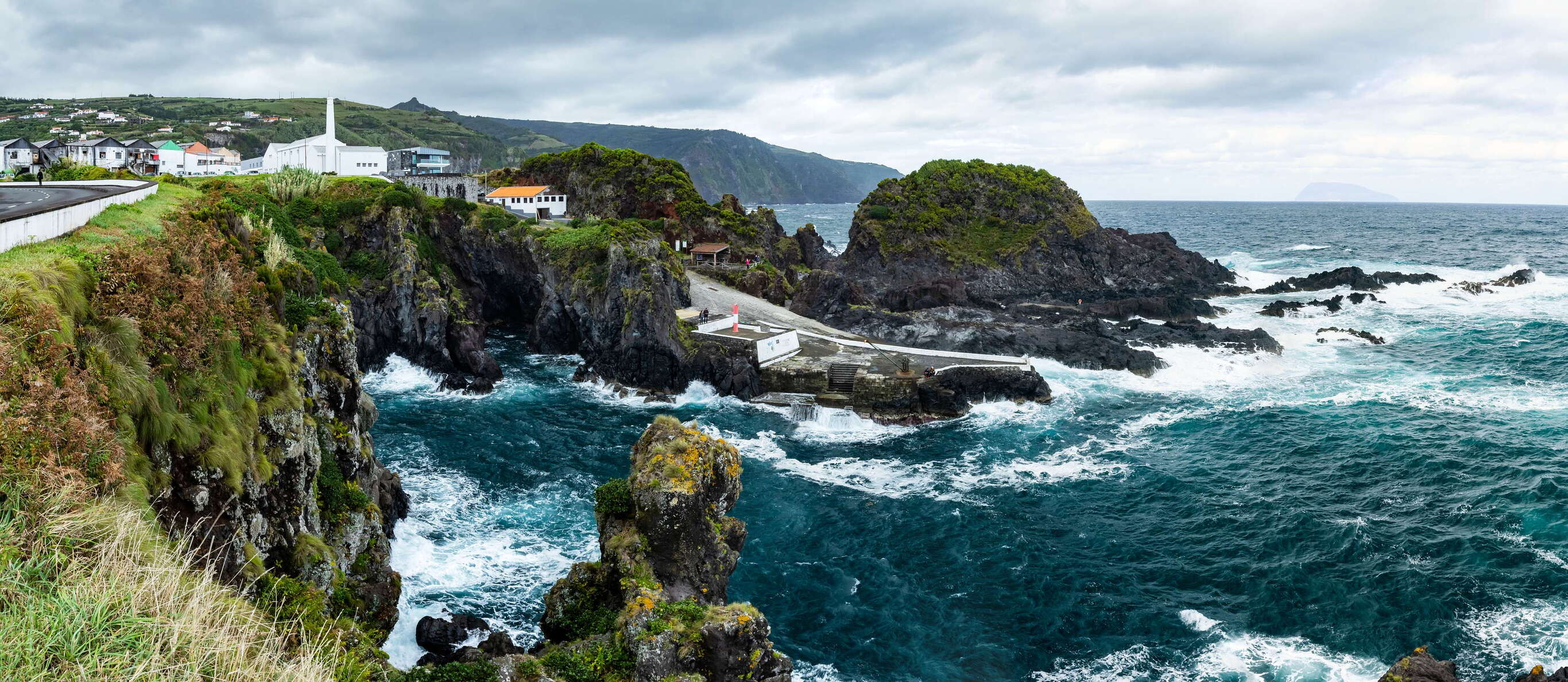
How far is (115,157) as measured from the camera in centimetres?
6212

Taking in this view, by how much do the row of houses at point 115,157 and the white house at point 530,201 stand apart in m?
20.2

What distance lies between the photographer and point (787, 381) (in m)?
46.2

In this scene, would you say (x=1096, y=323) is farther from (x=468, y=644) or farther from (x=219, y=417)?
(x=219, y=417)

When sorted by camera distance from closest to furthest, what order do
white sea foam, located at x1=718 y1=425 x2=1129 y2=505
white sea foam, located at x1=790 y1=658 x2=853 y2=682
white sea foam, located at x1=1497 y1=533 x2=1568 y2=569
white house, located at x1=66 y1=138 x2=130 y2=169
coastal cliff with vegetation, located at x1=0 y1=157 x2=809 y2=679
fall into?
coastal cliff with vegetation, located at x1=0 y1=157 x2=809 y2=679 < white sea foam, located at x1=790 y1=658 x2=853 y2=682 < white sea foam, located at x1=1497 y1=533 x2=1568 y2=569 < white sea foam, located at x1=718 y1=425 x2=1129 y2=505 < white house, located at x1=66 y1=138 x2=130 y2=169

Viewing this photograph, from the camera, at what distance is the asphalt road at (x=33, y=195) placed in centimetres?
2039

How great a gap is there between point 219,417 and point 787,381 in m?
32.7

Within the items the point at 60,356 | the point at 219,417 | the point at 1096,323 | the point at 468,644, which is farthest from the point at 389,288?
the point at 1096,323

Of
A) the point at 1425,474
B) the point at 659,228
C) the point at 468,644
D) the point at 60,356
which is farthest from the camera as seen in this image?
the point at 659,228

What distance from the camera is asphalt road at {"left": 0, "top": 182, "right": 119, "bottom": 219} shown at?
2039 cm

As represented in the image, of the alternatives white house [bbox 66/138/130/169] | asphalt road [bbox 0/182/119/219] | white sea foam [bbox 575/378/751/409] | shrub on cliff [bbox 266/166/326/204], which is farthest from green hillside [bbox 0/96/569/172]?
asphalt road [bbox 0/182/119/219]

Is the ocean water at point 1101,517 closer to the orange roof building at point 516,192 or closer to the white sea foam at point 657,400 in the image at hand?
the white sea foam at point 657,400

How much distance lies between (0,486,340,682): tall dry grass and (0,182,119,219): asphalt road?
12477 mm

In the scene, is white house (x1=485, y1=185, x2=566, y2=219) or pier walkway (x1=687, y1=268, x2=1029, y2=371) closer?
pier walkway (x1=687, y1=268, x2=1029, y2=371)

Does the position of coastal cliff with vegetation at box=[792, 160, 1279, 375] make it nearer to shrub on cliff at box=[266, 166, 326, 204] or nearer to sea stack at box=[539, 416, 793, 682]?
shrub on cliff at box=[266, 166, 326, 204]
